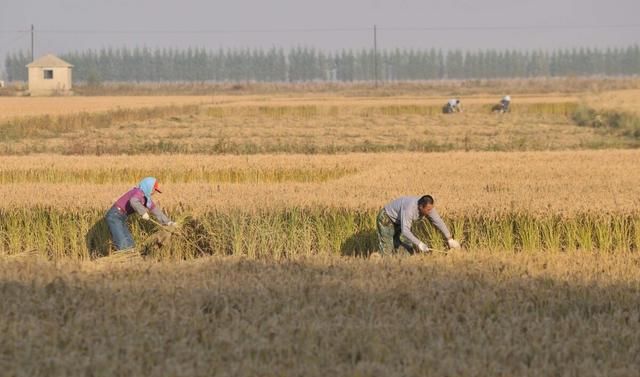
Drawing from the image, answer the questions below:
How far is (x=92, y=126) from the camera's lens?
44.8m

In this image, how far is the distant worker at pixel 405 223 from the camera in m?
11.9

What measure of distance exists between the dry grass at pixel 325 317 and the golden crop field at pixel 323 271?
0.08 feet

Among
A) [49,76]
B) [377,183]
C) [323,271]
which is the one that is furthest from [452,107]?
[49,76]

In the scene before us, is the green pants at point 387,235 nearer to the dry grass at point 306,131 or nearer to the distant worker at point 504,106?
the dry grass at point 306,131

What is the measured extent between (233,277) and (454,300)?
7.53ft

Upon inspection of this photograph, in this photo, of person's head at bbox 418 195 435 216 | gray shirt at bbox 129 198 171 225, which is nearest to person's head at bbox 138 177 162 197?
gray shirt at bbox 129 198 171 225

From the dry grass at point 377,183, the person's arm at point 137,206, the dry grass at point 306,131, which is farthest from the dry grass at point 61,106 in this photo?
the person's arm at point 137,206

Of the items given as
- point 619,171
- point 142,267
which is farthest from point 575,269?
point 619,171

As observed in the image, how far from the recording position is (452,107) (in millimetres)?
54406

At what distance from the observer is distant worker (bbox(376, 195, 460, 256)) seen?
11883mm

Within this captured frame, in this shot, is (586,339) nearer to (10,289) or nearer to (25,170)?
(10,289)

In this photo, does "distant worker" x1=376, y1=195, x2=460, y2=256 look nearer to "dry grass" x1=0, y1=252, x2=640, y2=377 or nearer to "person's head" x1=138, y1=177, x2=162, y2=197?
"dry grass" x1=0, y1=252, x2=640, y2=377

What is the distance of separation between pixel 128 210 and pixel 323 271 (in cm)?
406

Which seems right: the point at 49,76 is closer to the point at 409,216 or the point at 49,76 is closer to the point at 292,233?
the point at 292,233
